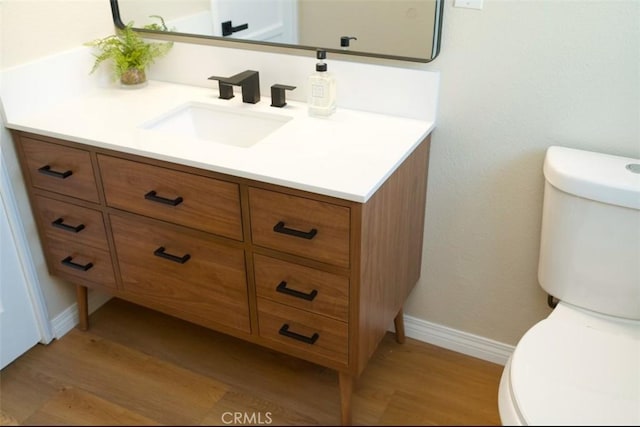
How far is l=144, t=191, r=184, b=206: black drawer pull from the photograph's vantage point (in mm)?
1599

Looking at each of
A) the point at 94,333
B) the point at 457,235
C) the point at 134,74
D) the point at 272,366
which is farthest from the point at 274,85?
the point at 94,333

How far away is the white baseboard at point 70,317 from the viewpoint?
2.05 meters

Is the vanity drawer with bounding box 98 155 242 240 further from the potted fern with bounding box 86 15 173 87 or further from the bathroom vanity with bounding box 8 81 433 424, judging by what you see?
the potted fern with bounding box 86 15 173 87

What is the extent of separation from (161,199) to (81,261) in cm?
47

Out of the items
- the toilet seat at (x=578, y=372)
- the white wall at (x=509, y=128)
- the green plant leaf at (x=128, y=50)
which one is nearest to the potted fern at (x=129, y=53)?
the green plant leaf at (x=128, y=50)

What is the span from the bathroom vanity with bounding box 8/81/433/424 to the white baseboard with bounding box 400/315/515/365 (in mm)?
204

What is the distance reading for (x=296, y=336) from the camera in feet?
5.29

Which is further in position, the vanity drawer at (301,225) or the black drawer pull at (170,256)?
the black drawer pull at (170,256)

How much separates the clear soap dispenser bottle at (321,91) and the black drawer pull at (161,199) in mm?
445

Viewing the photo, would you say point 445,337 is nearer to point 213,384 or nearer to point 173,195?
point 213,384

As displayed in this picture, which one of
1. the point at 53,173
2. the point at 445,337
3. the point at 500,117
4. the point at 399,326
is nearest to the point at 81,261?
the point at 53,173

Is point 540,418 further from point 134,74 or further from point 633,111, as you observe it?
point 134,74

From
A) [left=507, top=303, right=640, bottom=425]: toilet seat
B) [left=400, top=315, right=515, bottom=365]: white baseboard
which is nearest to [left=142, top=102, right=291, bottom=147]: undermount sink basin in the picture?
[left=400, top=315, right=515, bottom=365]: white baseboard

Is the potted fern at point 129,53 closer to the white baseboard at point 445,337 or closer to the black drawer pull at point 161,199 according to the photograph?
the black drawer pull at point 161,199
